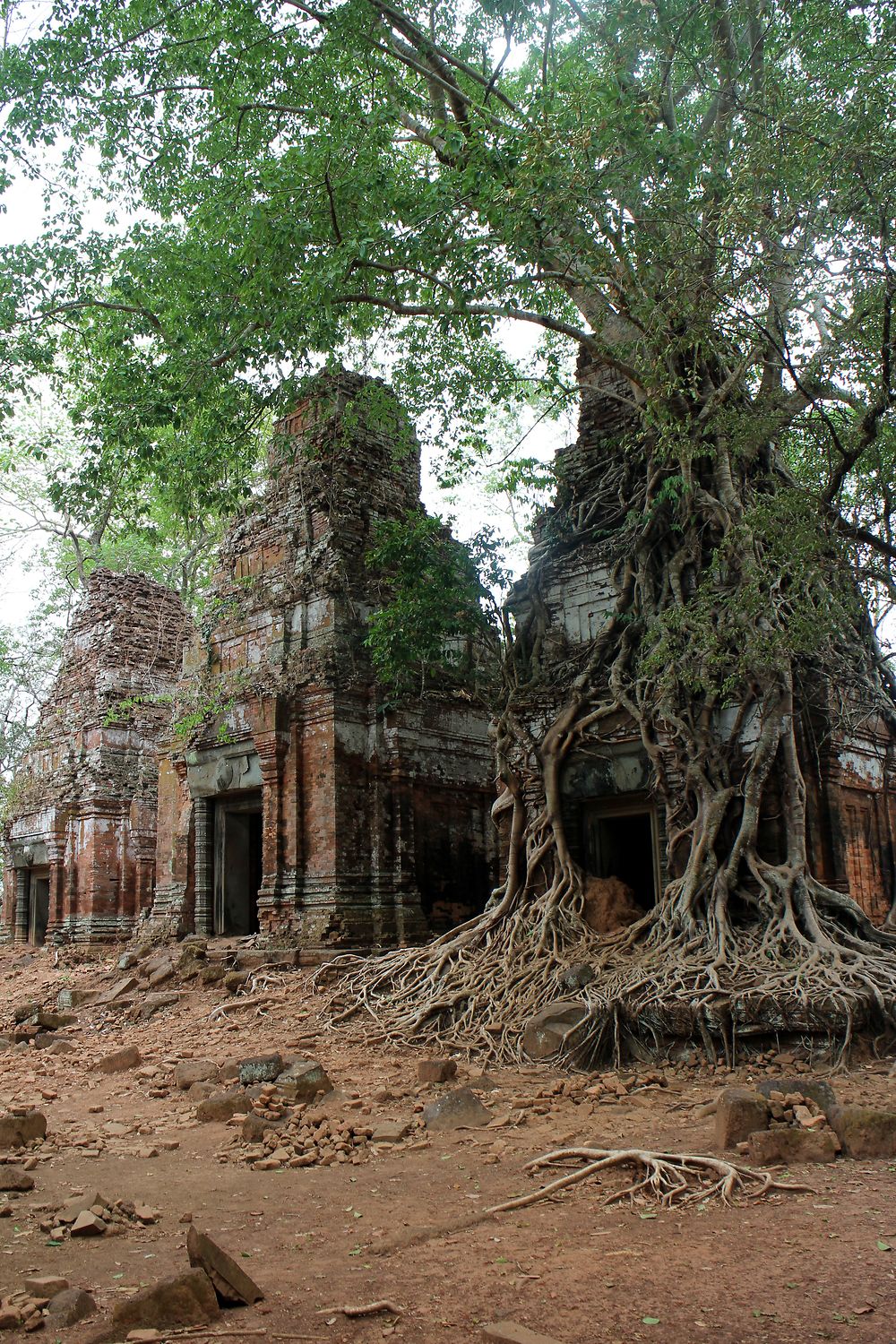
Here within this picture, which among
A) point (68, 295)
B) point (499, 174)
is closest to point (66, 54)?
point (68, 295)

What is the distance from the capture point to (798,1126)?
5.25 metres

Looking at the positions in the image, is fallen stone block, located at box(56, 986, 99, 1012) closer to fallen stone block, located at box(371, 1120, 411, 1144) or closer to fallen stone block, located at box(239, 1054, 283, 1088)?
fallen stone block, located at box(239, 1054, 283, 1088)

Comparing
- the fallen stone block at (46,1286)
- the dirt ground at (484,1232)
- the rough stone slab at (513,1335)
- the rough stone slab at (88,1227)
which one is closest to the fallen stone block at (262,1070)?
the dirt ground at (484,1232)

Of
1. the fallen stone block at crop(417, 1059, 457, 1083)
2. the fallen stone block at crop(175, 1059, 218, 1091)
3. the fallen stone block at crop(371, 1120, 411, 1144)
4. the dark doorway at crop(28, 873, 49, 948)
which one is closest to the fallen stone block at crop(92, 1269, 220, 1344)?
the fallen stone block at crop(371, 1120, 411, 1144)

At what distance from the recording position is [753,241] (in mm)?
7504

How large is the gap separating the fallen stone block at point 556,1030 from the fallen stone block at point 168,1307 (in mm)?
4456

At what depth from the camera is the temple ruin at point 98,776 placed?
1752 cm

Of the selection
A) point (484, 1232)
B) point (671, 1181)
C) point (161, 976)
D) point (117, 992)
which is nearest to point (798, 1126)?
point (671, 1181)

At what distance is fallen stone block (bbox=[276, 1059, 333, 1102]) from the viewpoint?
6809 millimetres

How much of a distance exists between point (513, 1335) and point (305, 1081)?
4011mm

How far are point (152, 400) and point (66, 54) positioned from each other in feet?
11.4

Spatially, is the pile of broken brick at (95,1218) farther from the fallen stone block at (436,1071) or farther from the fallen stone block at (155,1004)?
the fallen stone block at (155,1004)

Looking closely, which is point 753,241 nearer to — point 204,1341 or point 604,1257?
point 604,1257

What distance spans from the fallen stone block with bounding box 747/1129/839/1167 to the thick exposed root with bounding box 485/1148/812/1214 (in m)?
0.18
